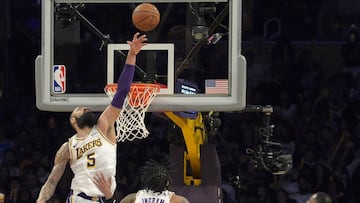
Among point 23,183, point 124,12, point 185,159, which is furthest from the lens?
point 23,183

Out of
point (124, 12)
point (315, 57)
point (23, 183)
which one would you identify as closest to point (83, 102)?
point (124, 12)

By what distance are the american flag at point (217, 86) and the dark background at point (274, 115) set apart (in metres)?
3.42

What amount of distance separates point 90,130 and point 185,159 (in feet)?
5.82

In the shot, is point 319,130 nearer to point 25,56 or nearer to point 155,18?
point 25,56

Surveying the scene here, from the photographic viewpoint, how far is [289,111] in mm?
11586

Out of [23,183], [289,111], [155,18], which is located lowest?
[23,183]

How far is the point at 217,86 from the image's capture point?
6.63m

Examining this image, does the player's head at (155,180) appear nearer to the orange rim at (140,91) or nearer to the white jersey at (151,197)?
the white jersey at (151,197)

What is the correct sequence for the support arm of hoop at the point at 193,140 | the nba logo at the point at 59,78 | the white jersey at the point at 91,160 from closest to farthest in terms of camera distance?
the white jersey at the point at 91,160 → the nba logo at the point at 59,78 → the support arm of hoop at the point at 193,140

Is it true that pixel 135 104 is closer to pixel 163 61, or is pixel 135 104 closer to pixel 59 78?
pixel 163 61

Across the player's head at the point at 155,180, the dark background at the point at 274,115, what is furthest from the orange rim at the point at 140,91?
the dark background at the point at 274,115

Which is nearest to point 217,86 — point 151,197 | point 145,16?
point 145,16

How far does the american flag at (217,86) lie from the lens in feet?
21.6

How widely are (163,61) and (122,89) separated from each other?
0.88 meters
